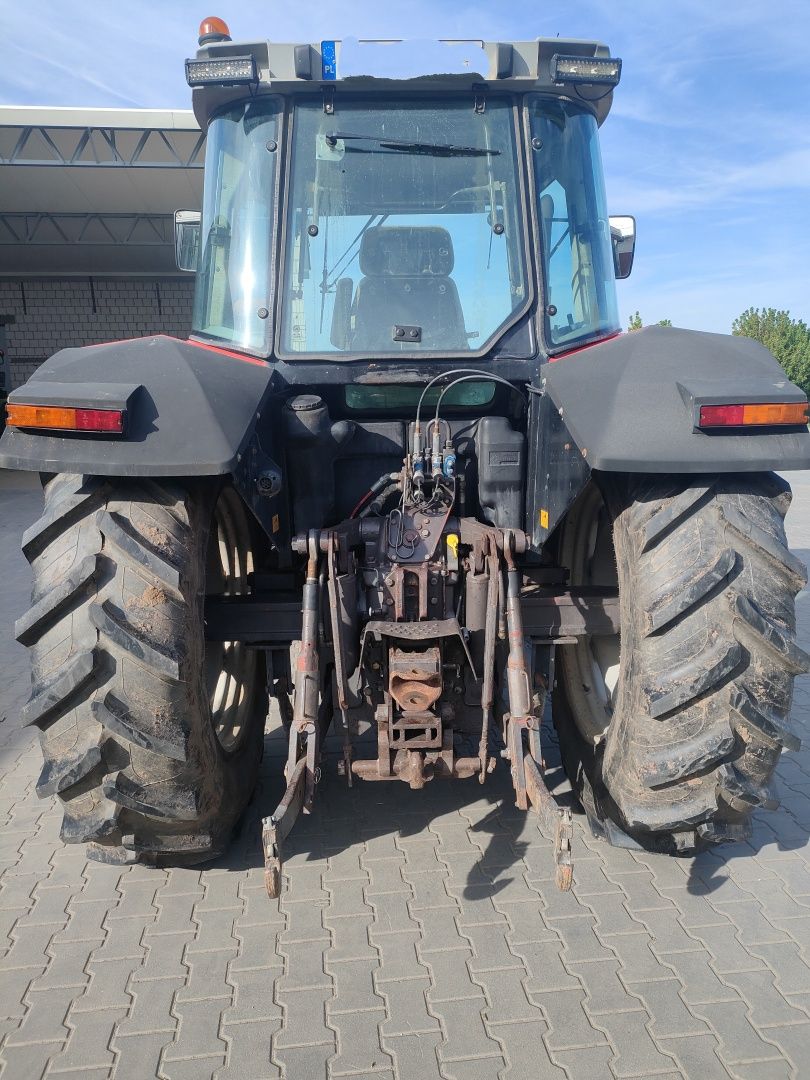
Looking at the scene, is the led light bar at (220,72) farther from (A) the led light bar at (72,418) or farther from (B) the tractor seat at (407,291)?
(A) the led light bar at (72,418)

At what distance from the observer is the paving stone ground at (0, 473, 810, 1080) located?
2086 millimetres

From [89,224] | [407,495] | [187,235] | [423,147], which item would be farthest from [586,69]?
[89,224]

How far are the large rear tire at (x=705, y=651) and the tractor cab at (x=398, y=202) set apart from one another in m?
1.00

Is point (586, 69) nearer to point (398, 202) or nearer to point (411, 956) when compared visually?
point (398, 202)

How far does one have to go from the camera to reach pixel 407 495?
9.52 feet

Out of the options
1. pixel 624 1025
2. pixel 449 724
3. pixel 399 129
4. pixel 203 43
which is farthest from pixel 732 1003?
pixel 203 43

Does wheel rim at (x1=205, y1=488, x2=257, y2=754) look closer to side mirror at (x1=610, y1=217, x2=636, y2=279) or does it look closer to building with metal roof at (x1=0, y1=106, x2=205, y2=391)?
side mirror at (x1=610, y1=217, x2=636, y2=279)

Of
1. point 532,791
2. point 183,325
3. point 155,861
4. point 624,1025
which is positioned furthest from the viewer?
point 183,325

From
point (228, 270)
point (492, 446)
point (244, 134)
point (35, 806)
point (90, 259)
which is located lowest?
point (35, 806)

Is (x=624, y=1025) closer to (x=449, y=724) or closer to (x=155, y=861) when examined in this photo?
(x=449, y=724)

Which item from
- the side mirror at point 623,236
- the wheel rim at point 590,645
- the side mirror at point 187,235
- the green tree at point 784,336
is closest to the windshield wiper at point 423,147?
the side mirror at point 187,235

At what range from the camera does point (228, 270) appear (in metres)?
3.19

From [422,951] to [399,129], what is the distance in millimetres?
2885

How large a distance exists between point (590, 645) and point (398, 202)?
6.33 ft
